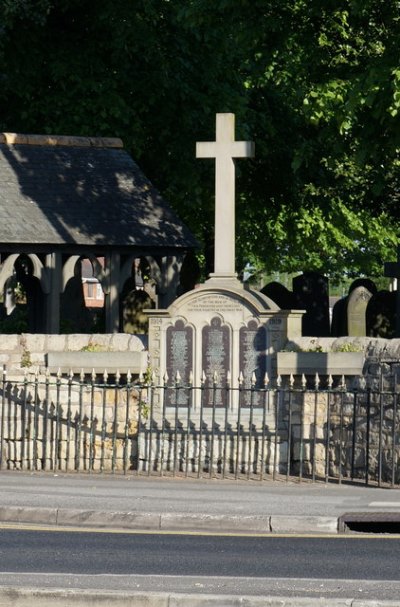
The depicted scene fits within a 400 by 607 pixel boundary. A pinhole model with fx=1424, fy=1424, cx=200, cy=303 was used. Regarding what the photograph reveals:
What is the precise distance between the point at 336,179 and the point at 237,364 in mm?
16151

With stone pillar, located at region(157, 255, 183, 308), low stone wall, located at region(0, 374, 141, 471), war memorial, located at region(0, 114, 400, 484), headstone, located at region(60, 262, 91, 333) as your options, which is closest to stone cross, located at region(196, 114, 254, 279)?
war memorial, located at region(0, 114, 400, 484)

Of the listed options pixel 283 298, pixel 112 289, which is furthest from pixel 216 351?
pixel 283 298

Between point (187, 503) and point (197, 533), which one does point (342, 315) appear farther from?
point (197, 533)

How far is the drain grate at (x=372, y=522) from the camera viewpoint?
1326 cm

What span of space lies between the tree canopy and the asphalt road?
925cm

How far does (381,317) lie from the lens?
84.1ft

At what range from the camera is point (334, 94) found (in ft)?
71.3

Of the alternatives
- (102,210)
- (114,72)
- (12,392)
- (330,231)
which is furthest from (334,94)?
(330,231)

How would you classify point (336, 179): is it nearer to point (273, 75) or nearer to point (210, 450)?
point (273, 75)

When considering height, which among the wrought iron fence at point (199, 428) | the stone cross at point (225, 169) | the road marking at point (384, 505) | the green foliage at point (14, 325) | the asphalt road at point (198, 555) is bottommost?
the asphalt road at point (198, 555)

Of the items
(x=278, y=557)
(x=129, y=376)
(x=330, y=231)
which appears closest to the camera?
(x=278, y=557)

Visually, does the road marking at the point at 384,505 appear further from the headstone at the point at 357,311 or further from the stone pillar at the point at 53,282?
the headstone at the point at 357,311

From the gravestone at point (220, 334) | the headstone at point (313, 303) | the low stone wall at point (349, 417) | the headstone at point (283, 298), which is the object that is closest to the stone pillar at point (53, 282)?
the headstone at point (283, 298)

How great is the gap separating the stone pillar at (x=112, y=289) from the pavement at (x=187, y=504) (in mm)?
7912
